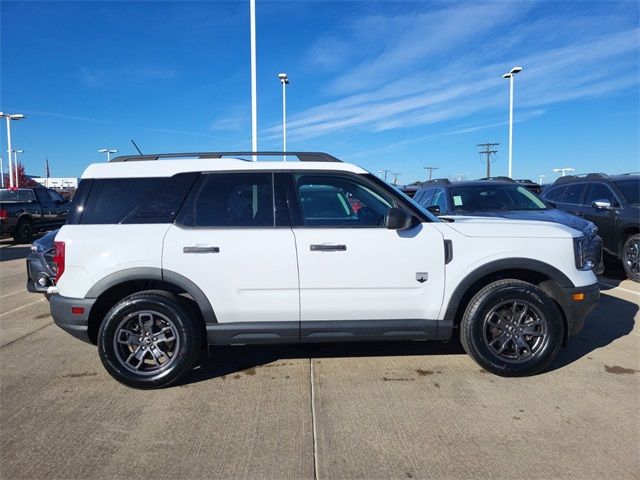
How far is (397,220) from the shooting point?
12.2 feet

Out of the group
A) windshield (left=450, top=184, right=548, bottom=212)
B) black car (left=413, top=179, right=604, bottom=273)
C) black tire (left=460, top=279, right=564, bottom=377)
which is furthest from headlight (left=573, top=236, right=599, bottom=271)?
windshield (left=450, top=184, right=548, bottom=212)

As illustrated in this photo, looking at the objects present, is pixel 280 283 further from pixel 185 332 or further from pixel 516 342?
pixel 516 342

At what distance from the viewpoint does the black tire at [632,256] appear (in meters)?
7.48

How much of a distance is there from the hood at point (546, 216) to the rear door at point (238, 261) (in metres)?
3.53

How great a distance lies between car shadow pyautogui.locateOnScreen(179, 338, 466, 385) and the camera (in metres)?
4.31

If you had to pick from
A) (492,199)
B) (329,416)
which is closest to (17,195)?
(492,199)

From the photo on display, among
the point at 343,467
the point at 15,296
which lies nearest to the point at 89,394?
the point at 343,467

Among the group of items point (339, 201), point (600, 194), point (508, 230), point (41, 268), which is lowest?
point (41, 268)

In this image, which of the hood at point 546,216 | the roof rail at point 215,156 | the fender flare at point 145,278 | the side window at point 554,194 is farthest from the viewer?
the side window at point 554,194

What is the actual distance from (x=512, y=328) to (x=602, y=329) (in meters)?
1.97

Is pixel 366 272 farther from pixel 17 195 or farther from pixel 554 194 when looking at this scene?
pixel 17 195

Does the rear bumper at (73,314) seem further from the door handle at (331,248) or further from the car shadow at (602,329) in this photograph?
the car shadow at (602,329)

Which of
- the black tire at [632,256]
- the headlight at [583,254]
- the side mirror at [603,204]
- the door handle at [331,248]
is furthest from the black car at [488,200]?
the door handle at [331,248]

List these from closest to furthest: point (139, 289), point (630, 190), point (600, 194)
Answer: point (139, 289) < point (630, 190) < point (600, 194)
